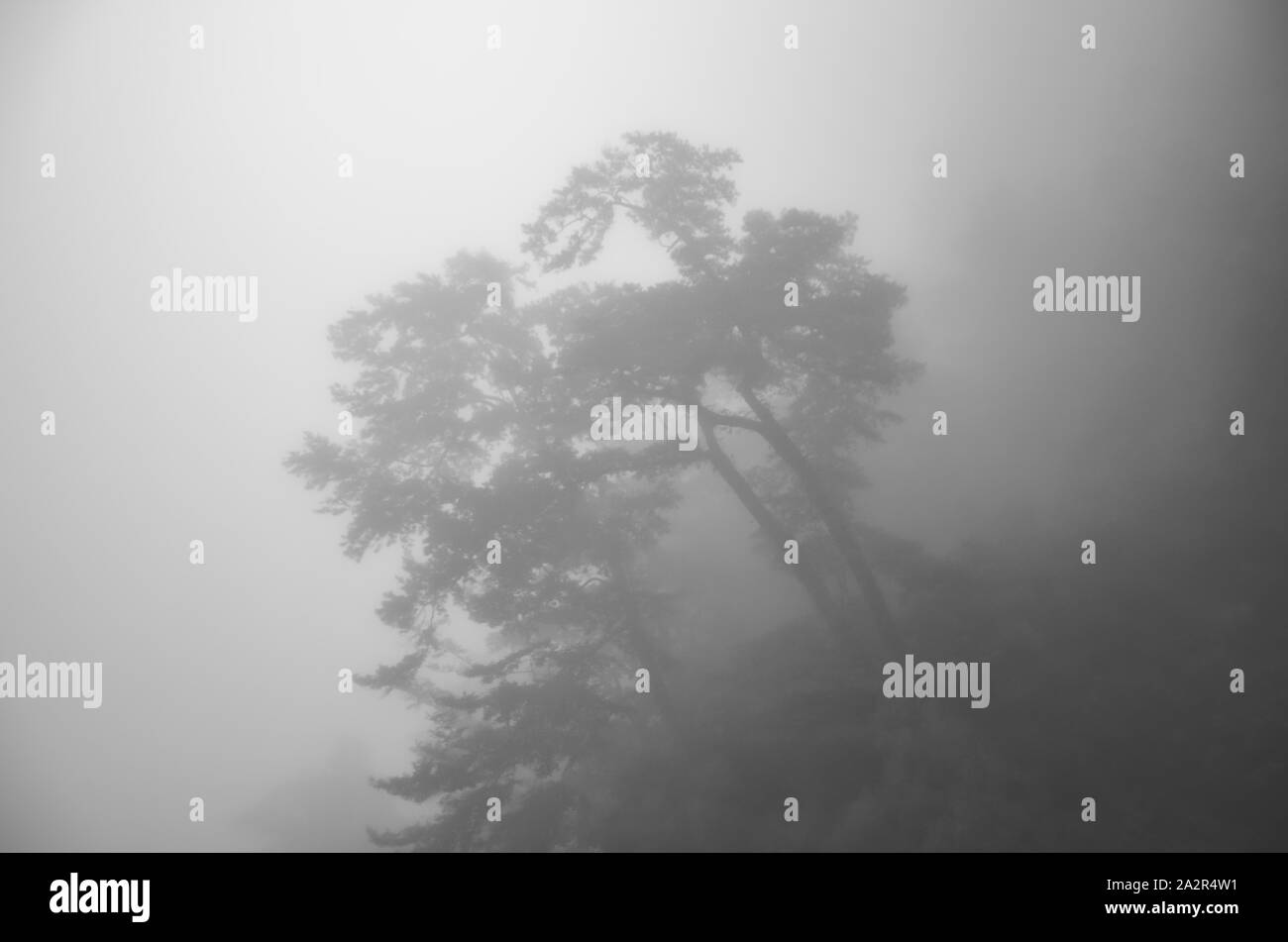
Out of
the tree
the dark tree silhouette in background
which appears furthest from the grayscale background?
the tree

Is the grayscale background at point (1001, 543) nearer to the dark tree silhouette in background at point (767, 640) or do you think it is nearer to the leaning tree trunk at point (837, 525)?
the dark tree silhouette in background at point (767, 640)

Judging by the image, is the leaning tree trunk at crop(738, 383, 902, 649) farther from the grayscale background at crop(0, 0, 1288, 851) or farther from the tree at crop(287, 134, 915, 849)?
the grayscale background at crop(0, 0, 1288, 851)

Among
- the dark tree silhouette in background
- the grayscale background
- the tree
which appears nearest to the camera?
the dark tree silhouette in background

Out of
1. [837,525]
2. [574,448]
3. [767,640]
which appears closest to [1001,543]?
[837,525]

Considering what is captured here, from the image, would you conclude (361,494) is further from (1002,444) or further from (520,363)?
(1002,444)

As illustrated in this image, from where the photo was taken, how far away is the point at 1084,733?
476 inches

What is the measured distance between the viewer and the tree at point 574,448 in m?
13.3

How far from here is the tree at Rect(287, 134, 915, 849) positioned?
523 inches

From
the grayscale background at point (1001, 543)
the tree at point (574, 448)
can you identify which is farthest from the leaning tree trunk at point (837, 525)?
the grayscale background at point (1001, 543)

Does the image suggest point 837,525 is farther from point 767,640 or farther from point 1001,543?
point 1001,543

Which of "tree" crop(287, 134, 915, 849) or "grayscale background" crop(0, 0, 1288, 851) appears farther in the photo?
"tree" crop(287, 134, 915, 849)

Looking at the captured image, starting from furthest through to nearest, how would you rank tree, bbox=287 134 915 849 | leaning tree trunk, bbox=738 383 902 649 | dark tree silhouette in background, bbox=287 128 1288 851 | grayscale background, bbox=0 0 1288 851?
leaning tree trunk, bbox=738 383 902 649, tree, bbox=287 134 915 849, grayscale background, bbox=0 0 1288 851, dark tree silhouette in background, bbox=287 128 1288 851
